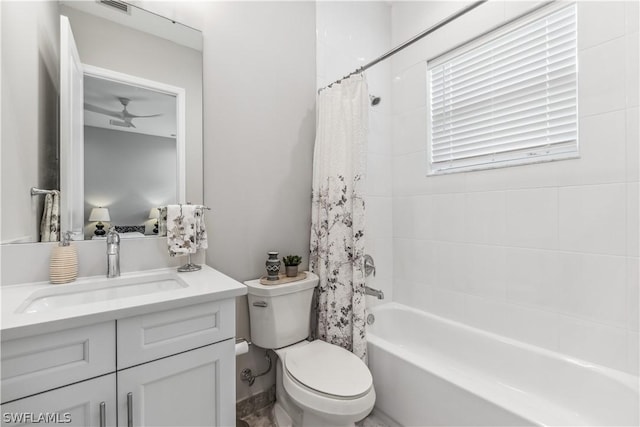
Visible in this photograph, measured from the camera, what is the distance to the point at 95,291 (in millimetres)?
1156

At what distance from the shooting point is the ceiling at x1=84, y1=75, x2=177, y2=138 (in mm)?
1270

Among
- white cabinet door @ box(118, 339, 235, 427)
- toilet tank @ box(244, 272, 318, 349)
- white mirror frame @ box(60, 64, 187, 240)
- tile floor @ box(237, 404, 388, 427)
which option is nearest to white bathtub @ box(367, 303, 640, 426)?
tile floor @ box(237, 404, 388, 427)

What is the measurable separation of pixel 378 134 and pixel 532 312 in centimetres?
145

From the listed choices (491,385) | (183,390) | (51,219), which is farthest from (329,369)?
(51,219)

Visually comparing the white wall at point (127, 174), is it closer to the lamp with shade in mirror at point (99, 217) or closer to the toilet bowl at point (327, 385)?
the lamp with shade in mirror at point (99, 217)

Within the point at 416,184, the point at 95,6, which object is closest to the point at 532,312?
the point at 416,184

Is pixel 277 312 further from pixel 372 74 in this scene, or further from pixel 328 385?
pixel 372 74

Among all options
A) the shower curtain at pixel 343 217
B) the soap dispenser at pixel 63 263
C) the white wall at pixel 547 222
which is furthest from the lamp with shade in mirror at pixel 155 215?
the white wall at pixel 547 222

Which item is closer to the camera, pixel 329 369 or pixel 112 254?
pixel 112 254

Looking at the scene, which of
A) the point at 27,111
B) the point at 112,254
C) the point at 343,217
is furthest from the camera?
the point at 343,217

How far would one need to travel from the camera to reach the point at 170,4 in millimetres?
1457

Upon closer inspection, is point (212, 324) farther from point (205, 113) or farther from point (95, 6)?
point (95, 6)

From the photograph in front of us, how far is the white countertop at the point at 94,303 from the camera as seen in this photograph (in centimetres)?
74

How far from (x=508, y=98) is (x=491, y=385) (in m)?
1.55
